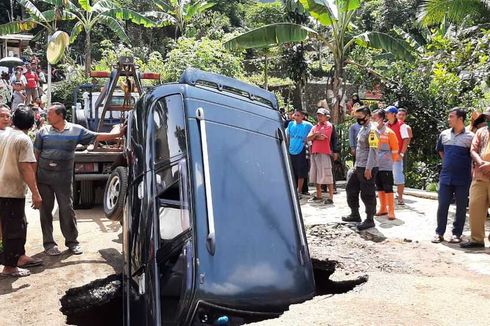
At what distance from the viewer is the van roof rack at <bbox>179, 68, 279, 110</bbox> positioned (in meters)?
4.27

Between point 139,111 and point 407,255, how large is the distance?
3.42 meters

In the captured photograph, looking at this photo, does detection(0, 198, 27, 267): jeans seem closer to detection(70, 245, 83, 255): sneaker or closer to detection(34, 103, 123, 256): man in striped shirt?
detection(34, 103, 123, 256): man in striped shirt

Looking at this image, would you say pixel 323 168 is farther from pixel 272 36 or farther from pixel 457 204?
pixel 272 36

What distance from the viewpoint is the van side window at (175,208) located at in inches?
139

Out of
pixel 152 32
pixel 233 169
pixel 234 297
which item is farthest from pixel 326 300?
pixel 152 32

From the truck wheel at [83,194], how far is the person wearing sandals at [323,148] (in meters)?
3.90

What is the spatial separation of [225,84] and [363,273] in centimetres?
218

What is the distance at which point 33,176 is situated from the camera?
529 cm

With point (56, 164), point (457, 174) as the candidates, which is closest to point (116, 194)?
point (56, 164)

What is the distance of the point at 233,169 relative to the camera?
385cm

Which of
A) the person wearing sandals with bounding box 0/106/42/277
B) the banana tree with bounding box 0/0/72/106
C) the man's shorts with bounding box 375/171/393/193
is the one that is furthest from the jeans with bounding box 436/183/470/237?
the banana tree with bounding box 0/0/72/106

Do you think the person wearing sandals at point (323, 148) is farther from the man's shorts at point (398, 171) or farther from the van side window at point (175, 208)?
the van side window at point (175, 208)

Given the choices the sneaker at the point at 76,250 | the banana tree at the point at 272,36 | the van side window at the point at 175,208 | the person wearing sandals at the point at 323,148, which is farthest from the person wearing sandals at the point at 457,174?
the banana tree at the point at 272,36

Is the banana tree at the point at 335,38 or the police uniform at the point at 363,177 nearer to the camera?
the police uniform at the point at 363,177
